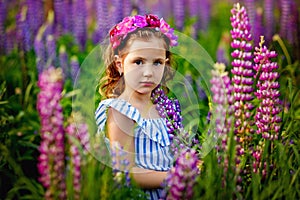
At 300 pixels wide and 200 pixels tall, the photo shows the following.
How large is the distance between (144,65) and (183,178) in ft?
2.04

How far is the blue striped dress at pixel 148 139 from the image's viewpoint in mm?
2938

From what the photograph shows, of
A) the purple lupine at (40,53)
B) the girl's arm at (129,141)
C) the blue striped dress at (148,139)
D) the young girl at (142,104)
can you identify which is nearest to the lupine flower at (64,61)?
the purple lupine at (40,53)

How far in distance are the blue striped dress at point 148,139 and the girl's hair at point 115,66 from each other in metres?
0.15

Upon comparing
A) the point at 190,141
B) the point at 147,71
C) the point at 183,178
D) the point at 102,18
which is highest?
the point at 102,18

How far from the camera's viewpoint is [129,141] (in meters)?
2.91

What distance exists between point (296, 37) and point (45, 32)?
223cm

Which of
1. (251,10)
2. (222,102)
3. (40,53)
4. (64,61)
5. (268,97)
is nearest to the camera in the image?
(222,102)

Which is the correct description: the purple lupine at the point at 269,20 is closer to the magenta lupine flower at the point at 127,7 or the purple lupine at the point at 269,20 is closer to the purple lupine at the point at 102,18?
the magenta lupine flower at the point at 127,7

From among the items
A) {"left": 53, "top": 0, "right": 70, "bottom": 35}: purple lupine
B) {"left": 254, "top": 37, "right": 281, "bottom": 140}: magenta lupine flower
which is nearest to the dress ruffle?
{"left": 254, "top": 37, "right": 281, "bottom": 140}: magenta lupine flower

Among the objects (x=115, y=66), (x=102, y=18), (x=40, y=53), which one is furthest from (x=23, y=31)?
(x=115, y=66)

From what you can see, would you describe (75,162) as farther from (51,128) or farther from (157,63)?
(157,63)

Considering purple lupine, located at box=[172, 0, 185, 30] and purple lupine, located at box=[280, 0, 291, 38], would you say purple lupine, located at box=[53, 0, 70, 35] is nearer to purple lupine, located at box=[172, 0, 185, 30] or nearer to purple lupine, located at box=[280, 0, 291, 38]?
purple lupine, located at box=[172, 0, 185, 30]

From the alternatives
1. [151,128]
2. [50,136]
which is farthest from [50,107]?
[151,128]

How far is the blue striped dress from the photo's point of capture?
2.94 metres
